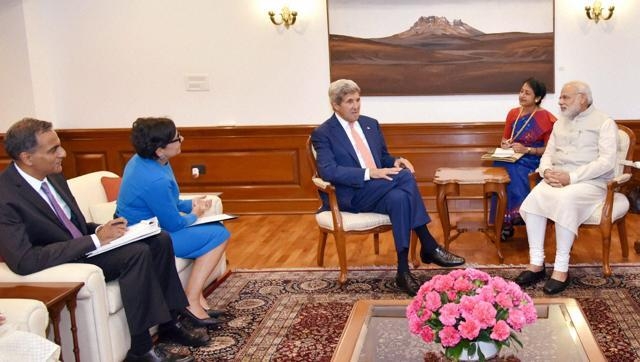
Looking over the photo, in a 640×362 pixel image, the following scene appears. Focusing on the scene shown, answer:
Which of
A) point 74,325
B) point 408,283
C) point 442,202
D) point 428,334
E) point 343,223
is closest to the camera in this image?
point 428,334

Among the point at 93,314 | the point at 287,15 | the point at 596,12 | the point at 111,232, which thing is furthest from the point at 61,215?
the point at 596,12

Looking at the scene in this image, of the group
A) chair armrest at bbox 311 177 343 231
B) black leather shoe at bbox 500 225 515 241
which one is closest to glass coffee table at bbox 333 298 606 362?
chair armrest at bbox 311 177 343 231

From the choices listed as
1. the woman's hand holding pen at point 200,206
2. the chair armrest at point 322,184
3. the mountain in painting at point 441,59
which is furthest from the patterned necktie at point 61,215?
the mountain in painting at point 441,59

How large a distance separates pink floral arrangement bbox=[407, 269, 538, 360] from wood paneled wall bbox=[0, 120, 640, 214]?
151 inches

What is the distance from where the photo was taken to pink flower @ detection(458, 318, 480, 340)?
7.43 ft

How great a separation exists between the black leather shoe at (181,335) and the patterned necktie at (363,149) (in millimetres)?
1641

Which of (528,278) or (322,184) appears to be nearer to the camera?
(528,278)

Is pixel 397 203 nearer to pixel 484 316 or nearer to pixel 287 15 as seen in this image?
pixel 484 316

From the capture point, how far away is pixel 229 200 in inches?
261

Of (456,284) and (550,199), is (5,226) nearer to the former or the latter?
(456,284)

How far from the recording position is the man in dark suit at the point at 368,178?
4125 mm

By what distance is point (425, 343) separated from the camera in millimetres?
→ 2713

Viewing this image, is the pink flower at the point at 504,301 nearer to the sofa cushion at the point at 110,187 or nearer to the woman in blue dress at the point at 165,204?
the woman in blue dress at the point at 165,204

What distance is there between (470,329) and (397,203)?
1884 millimetres
